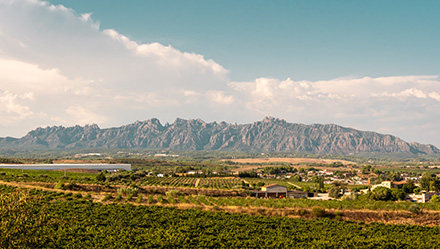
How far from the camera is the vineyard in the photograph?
3622 cm

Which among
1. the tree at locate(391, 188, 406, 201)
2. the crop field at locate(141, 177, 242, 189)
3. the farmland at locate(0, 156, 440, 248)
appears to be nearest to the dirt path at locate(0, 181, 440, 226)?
the farmland at locate(0, 156, 440, 248)

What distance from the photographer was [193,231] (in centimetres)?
4294

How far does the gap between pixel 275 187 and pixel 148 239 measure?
71.3m

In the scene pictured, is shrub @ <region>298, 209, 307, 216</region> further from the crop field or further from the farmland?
the crop field

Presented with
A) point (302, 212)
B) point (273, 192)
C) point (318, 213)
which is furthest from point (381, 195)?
point (302, 212)

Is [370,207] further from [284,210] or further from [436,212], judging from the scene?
[284,210]

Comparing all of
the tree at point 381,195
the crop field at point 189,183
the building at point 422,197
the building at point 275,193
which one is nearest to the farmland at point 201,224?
the tree at point 381,195

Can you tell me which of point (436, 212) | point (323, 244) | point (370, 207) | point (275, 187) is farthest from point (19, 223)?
point (275, 187)

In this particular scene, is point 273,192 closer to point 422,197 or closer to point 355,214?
point 355,214

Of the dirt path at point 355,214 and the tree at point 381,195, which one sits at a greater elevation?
the dirt path at point 355,214

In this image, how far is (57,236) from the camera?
36.4 m

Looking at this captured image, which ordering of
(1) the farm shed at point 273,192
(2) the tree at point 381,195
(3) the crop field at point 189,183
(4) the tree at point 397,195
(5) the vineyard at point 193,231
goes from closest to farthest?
1. (5) the vineyard at point 193,231
2. (2) the tree at point 381,195
3. (4) the tree at point 397,195
4. (1) the farm shed at point 273,192
5. (3) the crop field at point 189,183

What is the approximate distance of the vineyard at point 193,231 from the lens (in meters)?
36.2

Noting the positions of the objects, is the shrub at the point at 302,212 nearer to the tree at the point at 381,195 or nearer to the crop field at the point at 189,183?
the tree at the point at 381,195
